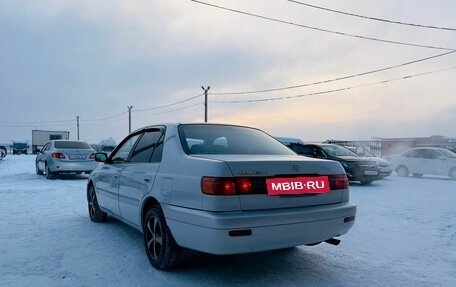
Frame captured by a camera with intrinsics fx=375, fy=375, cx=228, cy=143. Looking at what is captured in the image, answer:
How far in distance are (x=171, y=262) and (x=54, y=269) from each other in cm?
126

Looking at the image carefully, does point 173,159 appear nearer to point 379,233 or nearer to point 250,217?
point 250,217

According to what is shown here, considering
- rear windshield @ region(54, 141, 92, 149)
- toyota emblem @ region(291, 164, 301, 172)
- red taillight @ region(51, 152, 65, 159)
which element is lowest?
red taillight @ region(51, 152, 65, 159)

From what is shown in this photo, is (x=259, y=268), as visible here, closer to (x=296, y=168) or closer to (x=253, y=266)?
(x=253, y=266)

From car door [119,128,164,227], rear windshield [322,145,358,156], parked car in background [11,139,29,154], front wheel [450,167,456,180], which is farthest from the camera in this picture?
parked car in background [11,139,29,154]

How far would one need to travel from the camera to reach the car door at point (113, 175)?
4984 mm

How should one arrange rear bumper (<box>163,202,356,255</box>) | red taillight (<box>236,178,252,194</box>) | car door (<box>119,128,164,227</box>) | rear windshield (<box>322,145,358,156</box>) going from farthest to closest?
rear windshield (<box>322,145,358,156</box>), car door (<box>119,128,164,227</box>), red taillight (<box>236,178,252,194</box>), rear bumper (<box>163,202,356,255</box>)

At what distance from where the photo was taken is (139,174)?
14.1ft

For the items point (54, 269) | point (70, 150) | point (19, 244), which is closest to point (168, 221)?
point (54, 269)

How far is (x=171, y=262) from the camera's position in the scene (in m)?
3.67

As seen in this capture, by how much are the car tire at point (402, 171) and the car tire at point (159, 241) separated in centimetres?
1528

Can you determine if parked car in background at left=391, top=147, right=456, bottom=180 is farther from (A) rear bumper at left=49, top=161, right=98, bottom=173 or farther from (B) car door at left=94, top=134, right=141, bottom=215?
(B) car door at left=94, top=134, right=141, bottom=215

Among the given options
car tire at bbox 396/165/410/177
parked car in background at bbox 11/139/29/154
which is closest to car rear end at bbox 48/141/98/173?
car tire at bbox 396/165/410/177

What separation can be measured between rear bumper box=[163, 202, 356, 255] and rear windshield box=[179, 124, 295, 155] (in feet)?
2.39

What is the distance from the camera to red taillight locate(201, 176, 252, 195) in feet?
10.3
